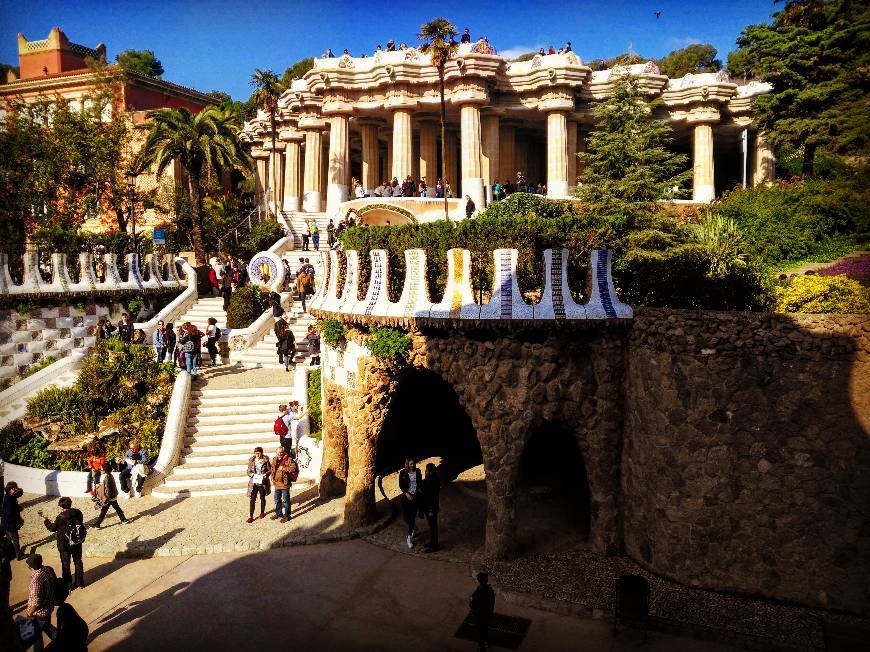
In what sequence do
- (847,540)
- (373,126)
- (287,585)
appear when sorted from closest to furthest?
(847,540)
(287,585)
(373,126)

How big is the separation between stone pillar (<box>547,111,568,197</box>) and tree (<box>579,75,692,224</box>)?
12281 millimetres

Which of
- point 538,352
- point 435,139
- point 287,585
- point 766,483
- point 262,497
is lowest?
point 287,585

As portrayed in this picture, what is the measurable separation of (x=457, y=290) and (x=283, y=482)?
596 centimetres

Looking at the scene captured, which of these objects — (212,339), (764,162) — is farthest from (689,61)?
(212,339)

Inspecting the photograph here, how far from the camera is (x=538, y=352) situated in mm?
11664

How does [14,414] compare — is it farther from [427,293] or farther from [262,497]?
[427,293]

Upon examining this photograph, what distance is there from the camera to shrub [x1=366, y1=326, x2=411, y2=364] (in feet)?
41.4

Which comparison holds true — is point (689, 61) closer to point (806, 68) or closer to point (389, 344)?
point (806, 68)

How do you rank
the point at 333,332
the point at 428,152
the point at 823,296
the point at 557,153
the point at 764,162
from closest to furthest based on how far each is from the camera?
1. the point at 823,296
2. the point at 333,332
3. the point at 557,153
4. the point at 764,162
5. the point at 428,152

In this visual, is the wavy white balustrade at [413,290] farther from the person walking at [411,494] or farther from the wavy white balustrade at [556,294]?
the person walking at [411,494]

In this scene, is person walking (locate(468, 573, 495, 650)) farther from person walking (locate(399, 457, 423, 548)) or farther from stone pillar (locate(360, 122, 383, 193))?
stone pillar (locate(360, 122, 383, 193))

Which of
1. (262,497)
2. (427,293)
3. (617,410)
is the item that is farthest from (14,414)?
(617,410)

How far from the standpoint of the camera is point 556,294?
38.6ft

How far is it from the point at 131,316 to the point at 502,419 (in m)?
18.4
